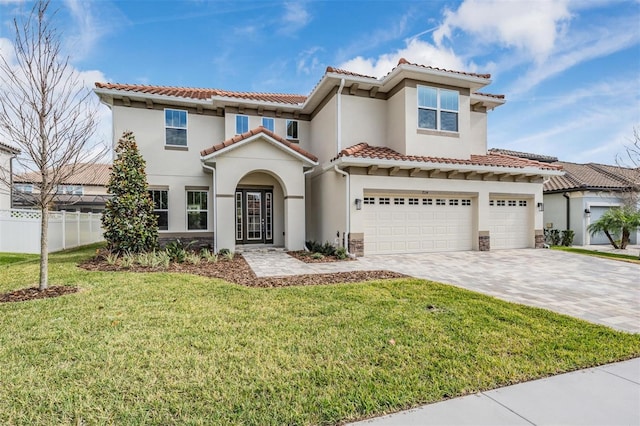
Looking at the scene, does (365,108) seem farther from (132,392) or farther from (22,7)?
(132,392)

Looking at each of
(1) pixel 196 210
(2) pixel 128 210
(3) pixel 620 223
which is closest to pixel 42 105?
(2) pixel 128 210

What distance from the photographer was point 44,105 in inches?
238

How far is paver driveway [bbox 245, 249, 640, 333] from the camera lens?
577cm

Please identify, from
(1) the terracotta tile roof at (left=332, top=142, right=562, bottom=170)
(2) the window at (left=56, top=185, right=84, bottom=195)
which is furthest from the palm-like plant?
(2) the window at (left=56, top=185, right=84, bottom=195)

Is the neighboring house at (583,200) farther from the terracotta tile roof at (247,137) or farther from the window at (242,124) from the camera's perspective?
the window at (242,124)

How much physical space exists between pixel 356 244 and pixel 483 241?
5.76 meters

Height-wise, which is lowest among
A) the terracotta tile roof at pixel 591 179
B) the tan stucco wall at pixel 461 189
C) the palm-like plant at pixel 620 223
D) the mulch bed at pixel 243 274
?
the mulch bed at pixel 243 274

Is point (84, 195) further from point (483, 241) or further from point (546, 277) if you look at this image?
point (546, 277)

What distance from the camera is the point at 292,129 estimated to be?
15320 millimetres

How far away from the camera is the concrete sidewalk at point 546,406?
2572mm

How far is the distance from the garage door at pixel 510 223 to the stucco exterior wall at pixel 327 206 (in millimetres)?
6793

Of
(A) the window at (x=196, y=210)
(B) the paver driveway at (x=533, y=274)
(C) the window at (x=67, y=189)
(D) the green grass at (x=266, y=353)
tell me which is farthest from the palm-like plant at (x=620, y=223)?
(C) the window at (x=67, y=189)

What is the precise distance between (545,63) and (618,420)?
45.1 feet

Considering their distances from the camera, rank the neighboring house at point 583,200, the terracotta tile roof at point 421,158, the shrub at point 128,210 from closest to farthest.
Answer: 1. the shrub at point 128,210
2. the terracotta tile roof at point 421,158
3. the neighboring house at point 583,200
